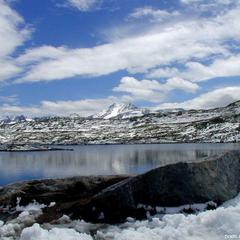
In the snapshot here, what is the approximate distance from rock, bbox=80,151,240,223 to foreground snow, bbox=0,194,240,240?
1.89 m

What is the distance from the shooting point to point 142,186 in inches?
890

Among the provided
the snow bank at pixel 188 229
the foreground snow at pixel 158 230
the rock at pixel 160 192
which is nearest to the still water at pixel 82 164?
the rock at pixel 160 192

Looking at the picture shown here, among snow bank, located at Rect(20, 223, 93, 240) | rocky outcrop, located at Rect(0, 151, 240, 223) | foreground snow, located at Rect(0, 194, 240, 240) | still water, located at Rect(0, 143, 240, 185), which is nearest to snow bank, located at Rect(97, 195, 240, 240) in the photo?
foreground snow, located at Rect(0, 194, 240, 240)

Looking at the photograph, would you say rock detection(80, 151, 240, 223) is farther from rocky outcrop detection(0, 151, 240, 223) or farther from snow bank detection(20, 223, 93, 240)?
snow bank detection(20, 223, 93, 240)

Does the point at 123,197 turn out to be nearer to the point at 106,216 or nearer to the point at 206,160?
the point at 106,216

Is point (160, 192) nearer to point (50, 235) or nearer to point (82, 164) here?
point (50, 235)

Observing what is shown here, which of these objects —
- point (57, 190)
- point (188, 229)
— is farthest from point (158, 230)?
point (57, 190)

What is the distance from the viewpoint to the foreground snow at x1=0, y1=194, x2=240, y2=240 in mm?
15742

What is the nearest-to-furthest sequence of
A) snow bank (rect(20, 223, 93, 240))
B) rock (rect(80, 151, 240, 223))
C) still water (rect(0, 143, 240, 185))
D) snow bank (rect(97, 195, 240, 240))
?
snow bank (rect(97, 195, 240, 240))
snow bank (rect(20, 223, 93, 240))
rock (rect(80, 151, 240, 223))
still water (rect(0, 143, 240, 185))

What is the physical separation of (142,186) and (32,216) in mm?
5829

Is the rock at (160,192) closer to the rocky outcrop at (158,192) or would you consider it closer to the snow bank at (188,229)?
the rocky outcrop at (158,192)

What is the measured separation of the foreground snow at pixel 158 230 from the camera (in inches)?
620

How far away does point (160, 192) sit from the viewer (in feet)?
73.8

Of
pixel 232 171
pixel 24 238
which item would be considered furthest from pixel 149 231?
pixel 232 171
